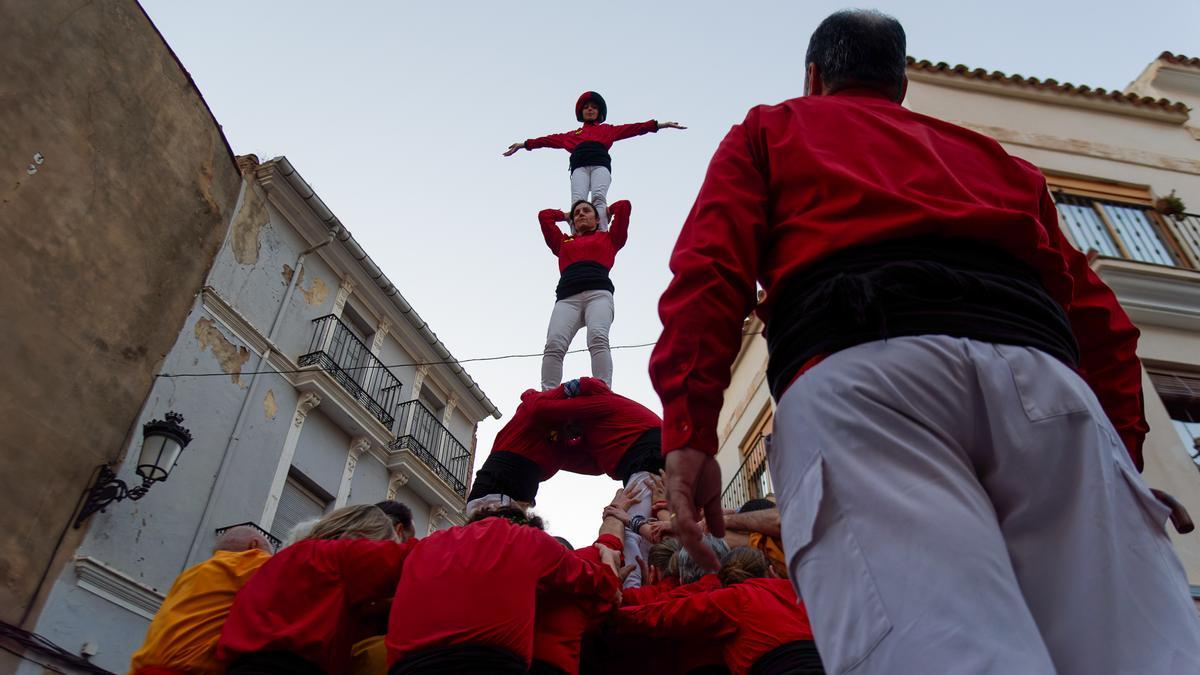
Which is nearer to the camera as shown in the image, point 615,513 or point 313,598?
point 313,598

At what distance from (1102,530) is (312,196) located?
1588cm

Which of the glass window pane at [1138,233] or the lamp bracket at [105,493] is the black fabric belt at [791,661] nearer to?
the lamp bracket at [105,493]

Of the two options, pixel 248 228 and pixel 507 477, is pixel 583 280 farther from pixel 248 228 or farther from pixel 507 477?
pixel 248 228

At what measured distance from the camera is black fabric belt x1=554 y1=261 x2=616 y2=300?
276 inches

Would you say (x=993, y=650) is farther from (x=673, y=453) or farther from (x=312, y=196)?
(x=312, y=196)

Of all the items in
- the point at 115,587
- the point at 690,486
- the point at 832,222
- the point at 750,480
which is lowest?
the point at 690,486

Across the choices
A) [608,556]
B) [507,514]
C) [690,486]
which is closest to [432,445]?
[507,514]

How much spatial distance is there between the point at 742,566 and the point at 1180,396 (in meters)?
7.81

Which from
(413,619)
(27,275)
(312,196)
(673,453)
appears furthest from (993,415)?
(312,196)

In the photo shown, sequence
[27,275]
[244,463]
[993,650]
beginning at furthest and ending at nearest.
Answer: [244,463] → [27,275] → [993,650]

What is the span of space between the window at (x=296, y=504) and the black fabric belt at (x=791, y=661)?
11.7 metres

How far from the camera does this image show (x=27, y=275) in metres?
9.30

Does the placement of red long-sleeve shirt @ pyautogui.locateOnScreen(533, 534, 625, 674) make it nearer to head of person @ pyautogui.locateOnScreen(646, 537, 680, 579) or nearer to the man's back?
head of person @ pyautogui.locateOnScreen(646, 537, 680, 579)

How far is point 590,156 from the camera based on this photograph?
849 centimetres
